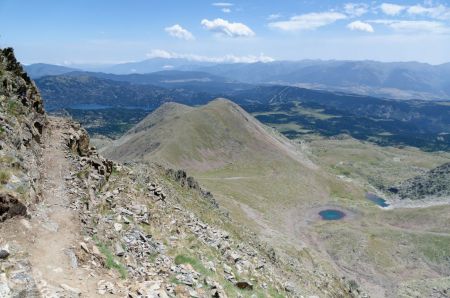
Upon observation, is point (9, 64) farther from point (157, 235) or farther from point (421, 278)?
point (421, 278)

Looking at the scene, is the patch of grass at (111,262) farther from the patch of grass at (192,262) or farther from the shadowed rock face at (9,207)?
the patch of grass at (192,262)

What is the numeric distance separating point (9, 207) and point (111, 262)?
6.76 m

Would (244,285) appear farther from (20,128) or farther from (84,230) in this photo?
(20,128)

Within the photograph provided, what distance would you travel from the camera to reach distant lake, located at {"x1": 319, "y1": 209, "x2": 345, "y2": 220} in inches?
6698

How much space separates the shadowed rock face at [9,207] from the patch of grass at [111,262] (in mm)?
5277

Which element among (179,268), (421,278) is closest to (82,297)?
(179,268)

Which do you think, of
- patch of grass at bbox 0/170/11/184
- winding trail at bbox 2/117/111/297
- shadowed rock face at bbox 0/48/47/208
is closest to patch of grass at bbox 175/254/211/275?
winding trail at bbox 2/117/111/297

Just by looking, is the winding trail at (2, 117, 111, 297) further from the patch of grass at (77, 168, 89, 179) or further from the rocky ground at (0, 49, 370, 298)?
the patch of grass at (77, 168, 89, 179)

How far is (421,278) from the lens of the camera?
116m

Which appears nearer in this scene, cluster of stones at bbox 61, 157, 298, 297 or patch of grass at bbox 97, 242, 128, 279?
patch of grass at bbox 97, 242, 128, 279

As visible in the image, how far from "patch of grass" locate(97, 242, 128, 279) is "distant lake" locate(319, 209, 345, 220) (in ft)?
494

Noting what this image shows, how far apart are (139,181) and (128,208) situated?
944 cm

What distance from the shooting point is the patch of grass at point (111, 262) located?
2486 cm

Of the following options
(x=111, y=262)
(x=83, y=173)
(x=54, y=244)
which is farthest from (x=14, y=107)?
(x=111, y=262)
